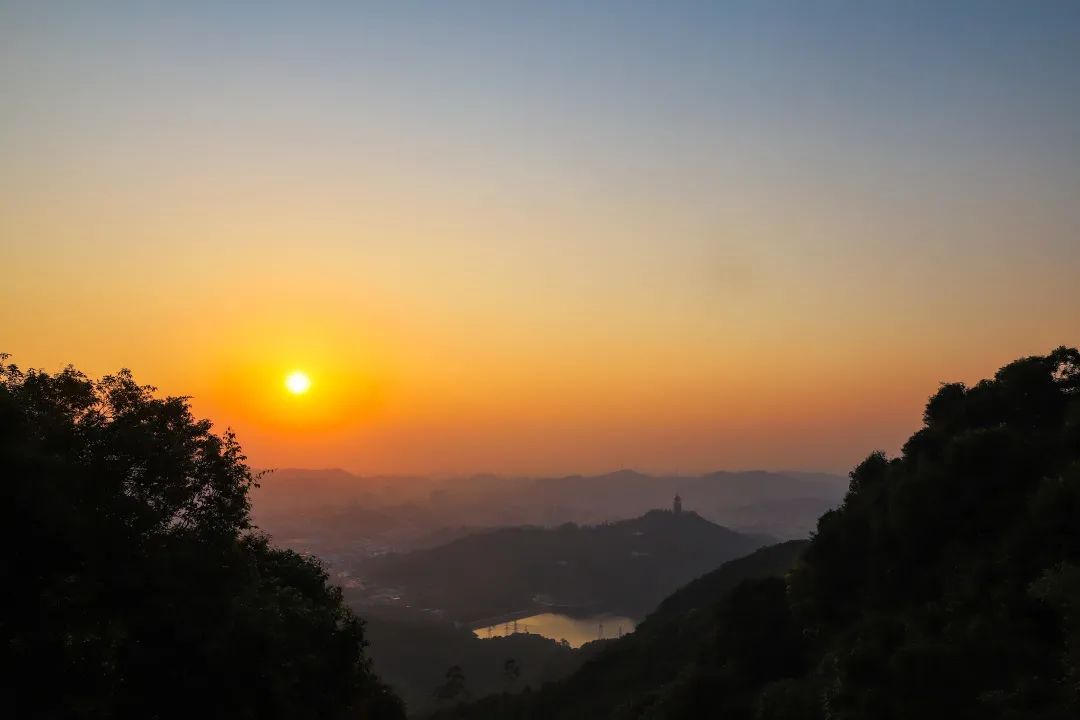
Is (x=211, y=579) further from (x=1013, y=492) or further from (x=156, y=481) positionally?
→ (x=1013, y=492)

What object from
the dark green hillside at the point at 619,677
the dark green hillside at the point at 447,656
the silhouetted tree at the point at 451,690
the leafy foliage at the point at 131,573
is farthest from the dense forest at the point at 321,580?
the dark green hillside at the point at 447,656

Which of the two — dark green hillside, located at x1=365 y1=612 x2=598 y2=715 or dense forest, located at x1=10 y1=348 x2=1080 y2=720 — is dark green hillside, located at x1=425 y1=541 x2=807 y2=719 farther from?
dark green hillside, located at x1=365 y1=612 x2=598 y2=715

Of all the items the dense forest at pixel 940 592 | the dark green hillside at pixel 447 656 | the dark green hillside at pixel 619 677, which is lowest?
the dark green hillside at pixel 447 656

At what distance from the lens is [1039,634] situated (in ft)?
73.9

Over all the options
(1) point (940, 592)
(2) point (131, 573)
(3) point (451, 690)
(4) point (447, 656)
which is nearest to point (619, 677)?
(3) point (451, 690)

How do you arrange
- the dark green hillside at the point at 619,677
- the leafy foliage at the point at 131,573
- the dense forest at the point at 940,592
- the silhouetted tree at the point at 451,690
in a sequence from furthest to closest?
the silhouetted tree at the point at 451,690 → the dark green hillside at the point at 619,677 → the dense forest at the point at 940,592 → the leafy foliage at the point at 131,573

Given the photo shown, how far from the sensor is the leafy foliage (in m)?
15.9

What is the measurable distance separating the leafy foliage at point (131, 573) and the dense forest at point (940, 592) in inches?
848

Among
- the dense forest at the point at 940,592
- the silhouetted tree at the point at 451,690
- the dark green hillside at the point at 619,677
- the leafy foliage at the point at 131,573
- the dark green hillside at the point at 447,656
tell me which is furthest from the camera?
the dark green hillside at the point at 447,656

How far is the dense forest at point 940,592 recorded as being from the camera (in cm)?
2238

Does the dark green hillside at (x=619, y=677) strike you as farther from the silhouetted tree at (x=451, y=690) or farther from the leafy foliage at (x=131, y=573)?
the leafy foliage at (x=131, y=573)

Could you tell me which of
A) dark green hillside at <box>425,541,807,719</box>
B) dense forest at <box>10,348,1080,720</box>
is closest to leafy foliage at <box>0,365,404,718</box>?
dense forest at <box>10,348,1080,720</box>

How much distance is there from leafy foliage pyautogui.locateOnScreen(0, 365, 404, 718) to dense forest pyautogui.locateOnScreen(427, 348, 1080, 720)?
70.7 feet

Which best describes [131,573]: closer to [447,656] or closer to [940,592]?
[940,592]
